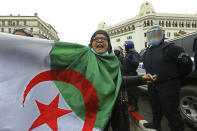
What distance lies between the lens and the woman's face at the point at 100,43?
1.83 m

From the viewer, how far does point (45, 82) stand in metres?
1.57

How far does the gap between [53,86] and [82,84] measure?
1.04ft

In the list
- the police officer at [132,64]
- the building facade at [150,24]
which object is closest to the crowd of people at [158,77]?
the police officer at [132,64]

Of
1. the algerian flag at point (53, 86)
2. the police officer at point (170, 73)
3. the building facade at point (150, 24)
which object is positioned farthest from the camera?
the building facade at point (150, 24)

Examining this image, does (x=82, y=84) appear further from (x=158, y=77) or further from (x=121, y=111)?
(x=158, y=77)

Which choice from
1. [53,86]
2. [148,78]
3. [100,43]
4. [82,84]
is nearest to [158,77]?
[148,78]

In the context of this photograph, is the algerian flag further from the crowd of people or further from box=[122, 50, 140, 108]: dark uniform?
Result: box=[122, 50, 140, 108]: dark uniform

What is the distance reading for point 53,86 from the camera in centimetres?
159

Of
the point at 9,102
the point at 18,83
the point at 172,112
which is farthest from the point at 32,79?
the point at 172,112

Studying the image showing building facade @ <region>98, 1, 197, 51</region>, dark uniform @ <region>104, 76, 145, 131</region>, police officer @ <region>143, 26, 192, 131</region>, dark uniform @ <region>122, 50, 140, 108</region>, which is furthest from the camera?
building facade @ <region>98, 1, 197, 51</region>

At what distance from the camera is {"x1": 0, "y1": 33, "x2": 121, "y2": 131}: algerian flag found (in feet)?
4.73

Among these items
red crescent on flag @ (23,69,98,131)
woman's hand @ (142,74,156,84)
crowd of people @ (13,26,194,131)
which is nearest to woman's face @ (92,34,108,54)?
crowd of people @ (13,26,194,131)

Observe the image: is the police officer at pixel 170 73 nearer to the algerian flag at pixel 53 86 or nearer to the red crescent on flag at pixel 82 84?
the algerian flag at pixel 53 86

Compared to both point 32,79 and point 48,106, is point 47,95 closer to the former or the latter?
point 48,106
